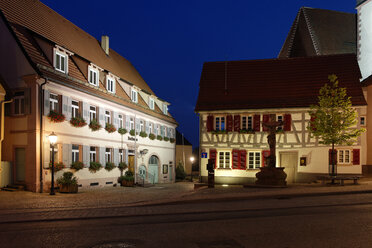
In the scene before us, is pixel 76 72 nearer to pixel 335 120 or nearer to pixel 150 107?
pixel 150 107

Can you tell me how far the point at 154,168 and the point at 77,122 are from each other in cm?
1376

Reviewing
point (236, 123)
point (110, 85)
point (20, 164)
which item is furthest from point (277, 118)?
point (20, 164)

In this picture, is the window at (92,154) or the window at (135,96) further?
the window at (135,96)

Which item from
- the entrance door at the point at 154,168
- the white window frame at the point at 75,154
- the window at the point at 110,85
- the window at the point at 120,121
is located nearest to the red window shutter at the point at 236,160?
the window at the point at 120,121

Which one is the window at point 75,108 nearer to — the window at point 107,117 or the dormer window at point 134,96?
the window at point 107,117

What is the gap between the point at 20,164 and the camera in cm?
1895

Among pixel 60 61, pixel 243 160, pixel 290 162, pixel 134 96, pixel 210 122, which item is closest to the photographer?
pixel 60 61

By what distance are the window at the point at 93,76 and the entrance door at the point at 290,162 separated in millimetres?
13715

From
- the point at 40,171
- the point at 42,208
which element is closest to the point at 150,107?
the point at 40,171

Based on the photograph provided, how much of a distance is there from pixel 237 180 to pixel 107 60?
14.5 m

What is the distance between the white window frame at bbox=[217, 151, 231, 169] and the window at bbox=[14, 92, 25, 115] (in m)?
13.8

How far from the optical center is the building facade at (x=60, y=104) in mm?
18281

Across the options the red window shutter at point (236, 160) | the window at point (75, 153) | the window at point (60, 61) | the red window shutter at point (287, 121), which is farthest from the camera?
the red window shutter at point (236, 160)

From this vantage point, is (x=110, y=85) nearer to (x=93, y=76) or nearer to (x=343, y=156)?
(x=93, y=76)
